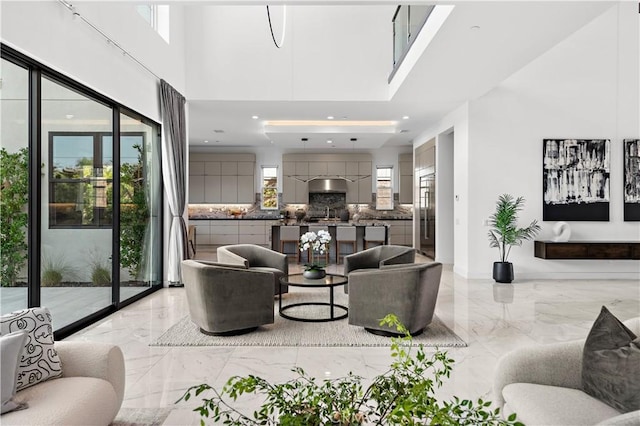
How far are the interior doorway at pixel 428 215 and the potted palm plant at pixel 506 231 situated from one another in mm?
2049

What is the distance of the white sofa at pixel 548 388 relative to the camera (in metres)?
1.70

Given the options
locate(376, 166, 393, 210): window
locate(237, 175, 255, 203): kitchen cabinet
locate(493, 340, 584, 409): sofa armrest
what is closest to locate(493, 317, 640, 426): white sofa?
locate(493, 340, 584, 409): sofa armrest

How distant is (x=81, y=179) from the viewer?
4332 millimetres

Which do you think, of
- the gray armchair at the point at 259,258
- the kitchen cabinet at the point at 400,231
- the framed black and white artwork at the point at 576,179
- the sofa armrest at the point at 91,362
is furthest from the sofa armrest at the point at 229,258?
the kitchen cabinet at the point at 400,231

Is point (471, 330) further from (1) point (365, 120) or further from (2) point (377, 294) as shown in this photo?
(1) point (365, 120)

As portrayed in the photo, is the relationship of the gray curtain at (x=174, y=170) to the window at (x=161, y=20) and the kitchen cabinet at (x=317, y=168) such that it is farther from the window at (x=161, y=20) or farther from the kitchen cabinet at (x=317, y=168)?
the kitchen cabinet at (x=317, y=168)

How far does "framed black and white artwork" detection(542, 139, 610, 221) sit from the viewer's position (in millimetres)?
7164

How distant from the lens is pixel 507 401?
1.91 metres

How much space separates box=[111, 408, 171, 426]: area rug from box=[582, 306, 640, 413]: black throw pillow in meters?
2.21

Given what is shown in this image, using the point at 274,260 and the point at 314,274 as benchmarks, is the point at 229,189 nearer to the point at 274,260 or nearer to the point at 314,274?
the point at 274,260

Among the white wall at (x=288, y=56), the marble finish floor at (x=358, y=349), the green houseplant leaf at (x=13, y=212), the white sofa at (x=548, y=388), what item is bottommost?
the marble finish floor at (x=358, y=349)

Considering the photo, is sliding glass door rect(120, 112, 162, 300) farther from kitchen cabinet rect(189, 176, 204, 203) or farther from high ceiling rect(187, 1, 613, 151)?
kitchen cabinet rect(189, 176, 204, 203)

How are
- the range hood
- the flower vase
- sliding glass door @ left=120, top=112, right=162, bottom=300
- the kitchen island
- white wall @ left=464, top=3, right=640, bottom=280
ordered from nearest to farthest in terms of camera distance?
the flower vase, sliding glass door @ left=120, top=112, right=162, bottom=300, white wall @ left=464, top=3, right=640, bottom=280, the kitchen island, the range hood

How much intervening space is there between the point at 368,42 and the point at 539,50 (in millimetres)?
3045
